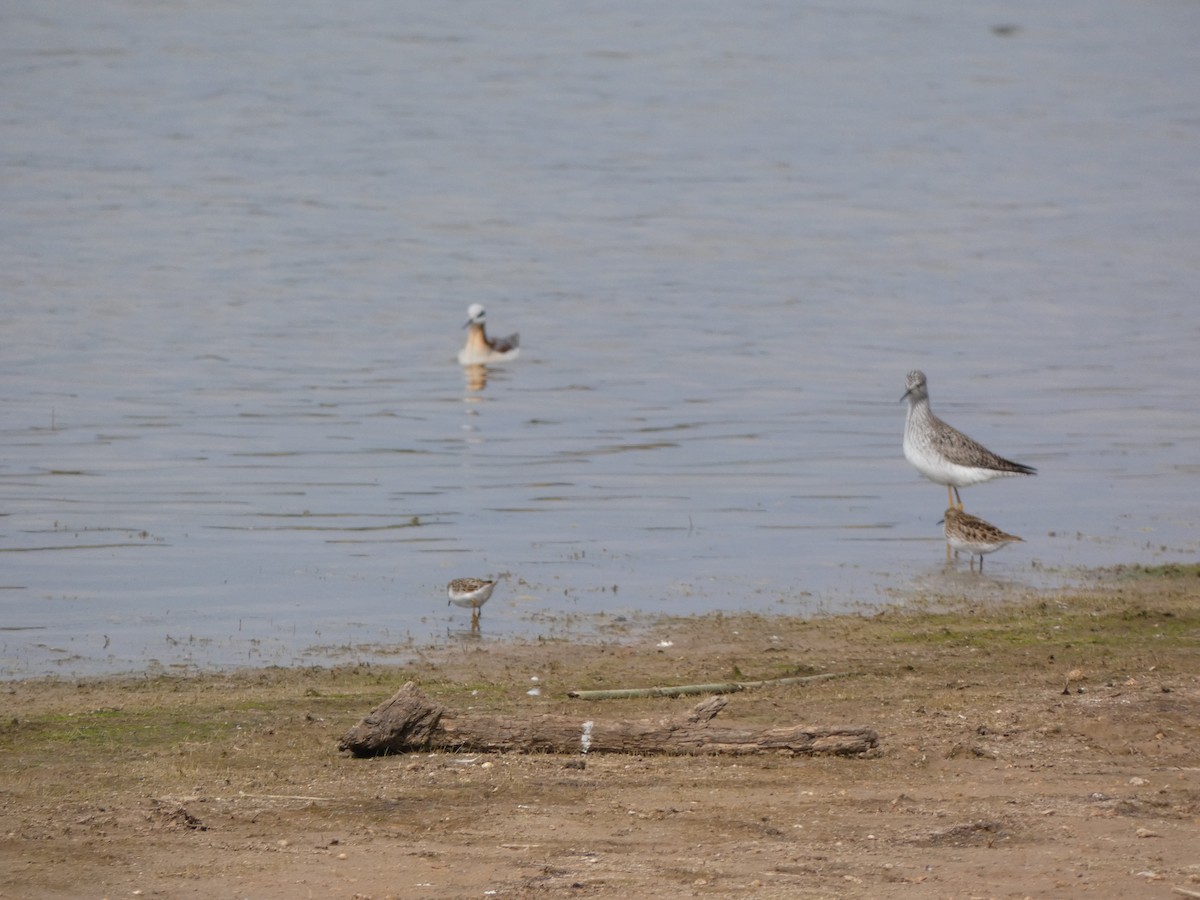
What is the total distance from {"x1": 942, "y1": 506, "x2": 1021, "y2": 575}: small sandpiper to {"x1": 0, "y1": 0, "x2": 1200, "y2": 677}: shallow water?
0.20 meters

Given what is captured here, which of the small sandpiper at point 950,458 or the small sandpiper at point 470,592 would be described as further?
the small sandpiper at point 950,458

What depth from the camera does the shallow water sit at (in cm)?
1293

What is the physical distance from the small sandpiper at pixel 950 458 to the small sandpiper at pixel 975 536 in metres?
1.26

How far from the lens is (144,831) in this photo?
23.0 feet

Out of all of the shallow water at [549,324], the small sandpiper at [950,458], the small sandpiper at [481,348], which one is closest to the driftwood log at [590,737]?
the shallow water at [549,324]

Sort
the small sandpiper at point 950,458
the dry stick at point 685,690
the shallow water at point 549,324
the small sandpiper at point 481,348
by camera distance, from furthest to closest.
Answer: the small sandpiper at point 481,348, the small sandpiper at point 950,458, the shallow water at point 549,324, the dry stick at point 685,690

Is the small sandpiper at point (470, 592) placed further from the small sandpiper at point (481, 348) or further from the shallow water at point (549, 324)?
the small sandpiper at point (481, 348)

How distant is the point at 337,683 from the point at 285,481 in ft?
A: 20.8

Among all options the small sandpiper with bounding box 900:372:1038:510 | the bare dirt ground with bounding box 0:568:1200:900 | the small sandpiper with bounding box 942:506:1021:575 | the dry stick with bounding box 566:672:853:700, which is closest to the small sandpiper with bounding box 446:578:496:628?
the bare dirt ground with bounding box 0:568:1200:900

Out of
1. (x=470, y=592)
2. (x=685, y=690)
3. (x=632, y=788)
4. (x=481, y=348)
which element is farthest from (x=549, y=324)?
(x=632, y=788)

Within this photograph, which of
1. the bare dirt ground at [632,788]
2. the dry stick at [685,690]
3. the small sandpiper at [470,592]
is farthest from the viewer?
the small sandpiper at [470,592]

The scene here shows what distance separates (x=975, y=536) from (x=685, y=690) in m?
4.44

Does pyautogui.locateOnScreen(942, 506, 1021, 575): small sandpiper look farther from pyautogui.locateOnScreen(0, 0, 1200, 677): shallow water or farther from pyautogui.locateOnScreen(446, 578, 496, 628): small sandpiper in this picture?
pyautogui.locateOnScreen(446, 578, 496, 628): small sandpiper

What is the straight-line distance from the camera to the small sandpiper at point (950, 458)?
1454 cm
